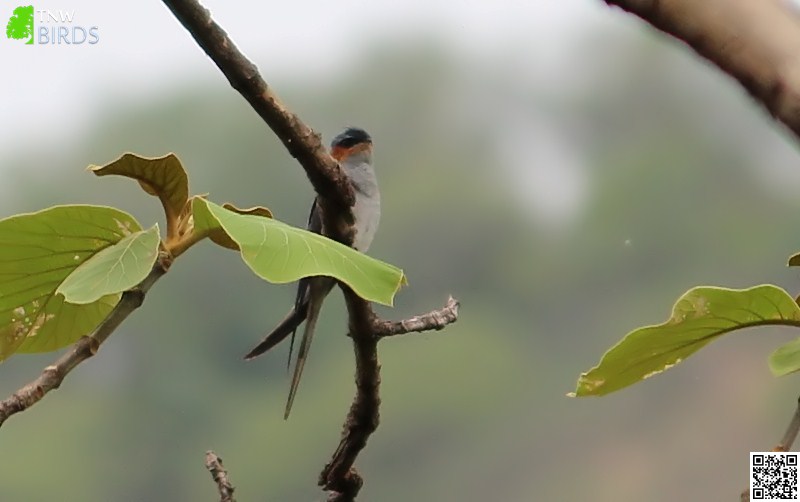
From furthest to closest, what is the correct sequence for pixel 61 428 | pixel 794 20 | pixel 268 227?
pixel 61 428
pixel 268 227
pixel 794 20

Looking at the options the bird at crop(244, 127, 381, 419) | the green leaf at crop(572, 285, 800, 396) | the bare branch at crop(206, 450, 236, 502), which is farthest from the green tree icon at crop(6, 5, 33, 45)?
the green leaf at crop(572, 285, 800, 396)

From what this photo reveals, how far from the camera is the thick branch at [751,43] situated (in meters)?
0.15

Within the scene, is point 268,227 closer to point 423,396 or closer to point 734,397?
point 423,396

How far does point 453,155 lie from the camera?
3.08 ft

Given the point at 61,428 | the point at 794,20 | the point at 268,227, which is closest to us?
the point at 794,20

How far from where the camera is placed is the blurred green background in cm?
86

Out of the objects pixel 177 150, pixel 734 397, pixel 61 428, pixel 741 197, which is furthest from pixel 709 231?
pixel 61 428

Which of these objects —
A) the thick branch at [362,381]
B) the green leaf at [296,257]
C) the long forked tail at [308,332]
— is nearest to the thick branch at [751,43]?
the green leaf at [296,257]

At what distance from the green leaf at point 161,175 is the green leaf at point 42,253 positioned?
31mm

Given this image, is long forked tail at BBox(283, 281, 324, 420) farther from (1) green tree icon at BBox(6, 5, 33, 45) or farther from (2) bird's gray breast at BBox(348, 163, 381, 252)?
(1) green tree icon at BBox(6, 5, 33, 45)

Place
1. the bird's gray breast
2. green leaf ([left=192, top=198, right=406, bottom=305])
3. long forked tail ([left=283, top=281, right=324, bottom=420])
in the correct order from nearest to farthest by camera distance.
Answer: green leaf ([left=192, top=198, right=406, bottom=305]), long forked tail ([left=283, top=281, right=324, bottom=420]), the bird's gray breast

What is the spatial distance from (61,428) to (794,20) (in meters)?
0.81

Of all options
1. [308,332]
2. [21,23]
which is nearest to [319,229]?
[308,332]

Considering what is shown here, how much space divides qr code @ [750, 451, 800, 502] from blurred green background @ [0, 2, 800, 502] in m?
0.38
